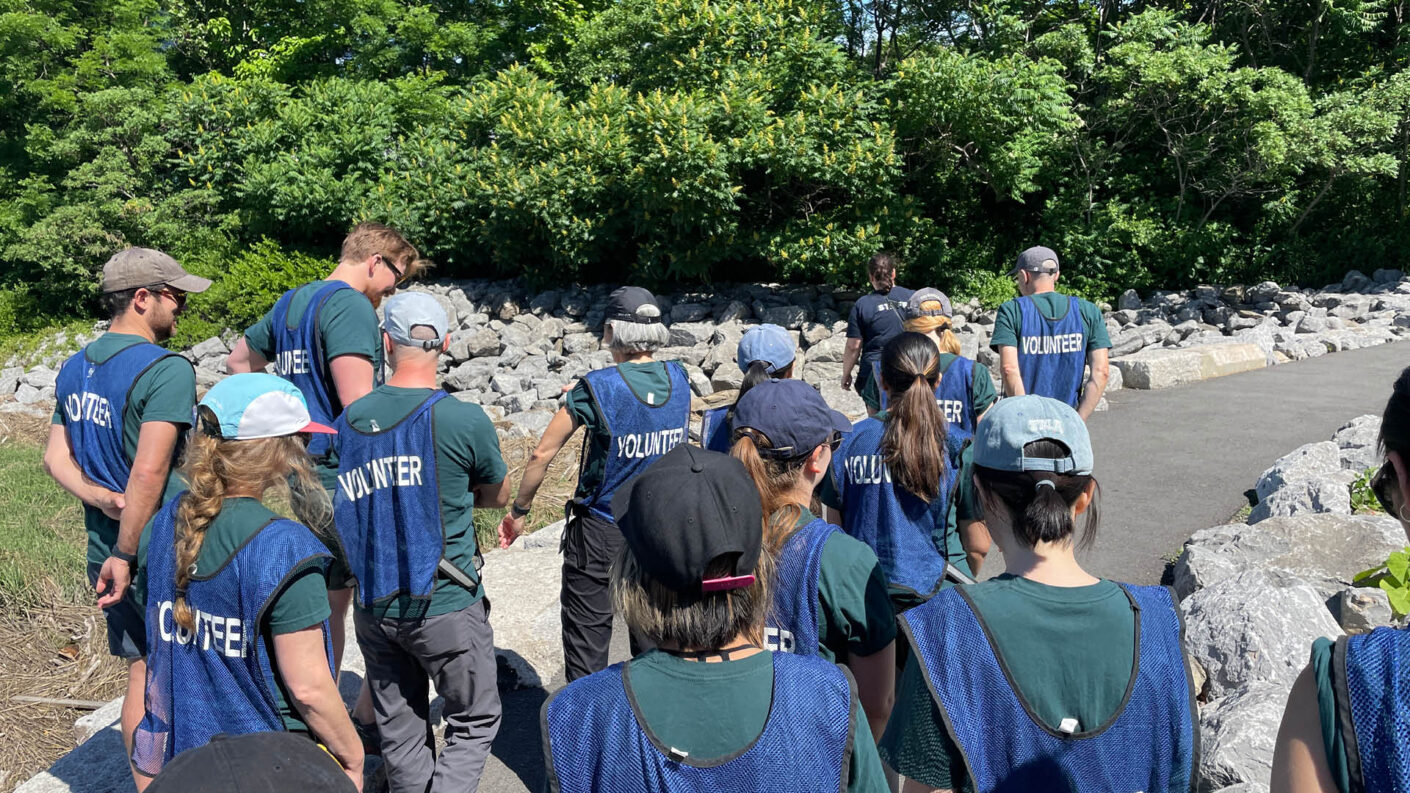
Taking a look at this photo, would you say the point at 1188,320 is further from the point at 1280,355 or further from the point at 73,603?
the point at 73,603

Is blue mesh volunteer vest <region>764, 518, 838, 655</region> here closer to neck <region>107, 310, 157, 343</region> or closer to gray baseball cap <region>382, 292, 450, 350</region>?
gray baseball cap <region>382, 292, 450, 350</region>

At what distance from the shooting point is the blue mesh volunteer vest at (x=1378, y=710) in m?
1.45

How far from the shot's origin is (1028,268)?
5684mm

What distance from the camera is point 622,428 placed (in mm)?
4148

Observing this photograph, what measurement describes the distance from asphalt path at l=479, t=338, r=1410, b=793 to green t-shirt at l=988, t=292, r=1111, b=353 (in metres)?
1.41

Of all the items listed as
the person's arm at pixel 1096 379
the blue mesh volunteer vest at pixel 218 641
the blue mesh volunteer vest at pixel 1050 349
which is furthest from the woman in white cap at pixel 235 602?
the person's arm at pixel 1096 379

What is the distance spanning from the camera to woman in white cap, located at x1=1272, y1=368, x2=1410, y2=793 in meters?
1.45

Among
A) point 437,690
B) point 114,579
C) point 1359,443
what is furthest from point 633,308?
point 1359,443

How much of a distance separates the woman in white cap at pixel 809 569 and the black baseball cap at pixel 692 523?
1.61 feet

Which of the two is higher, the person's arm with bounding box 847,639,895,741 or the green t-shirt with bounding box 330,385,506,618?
the green t-shirt with bounding box 330,385,506,618

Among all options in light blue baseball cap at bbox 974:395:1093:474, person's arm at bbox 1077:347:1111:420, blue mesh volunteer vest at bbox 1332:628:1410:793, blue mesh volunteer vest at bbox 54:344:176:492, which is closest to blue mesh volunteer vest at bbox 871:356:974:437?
person's arm at bbox 1077:347:1111:420

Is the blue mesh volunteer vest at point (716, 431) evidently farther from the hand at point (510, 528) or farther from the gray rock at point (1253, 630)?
the gray rock at point (1253, 630)

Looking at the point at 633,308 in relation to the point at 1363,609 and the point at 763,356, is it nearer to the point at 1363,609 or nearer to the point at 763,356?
the point at 763,356

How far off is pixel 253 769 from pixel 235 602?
1278 mm
